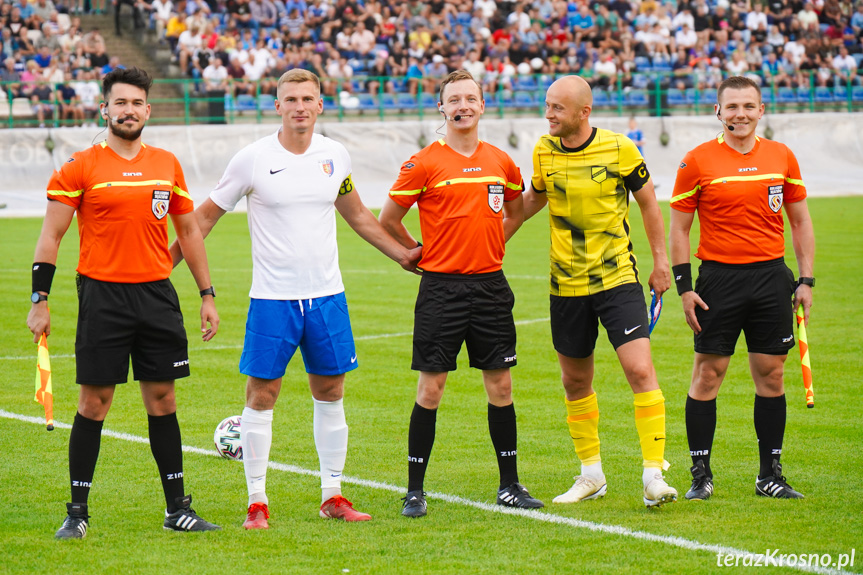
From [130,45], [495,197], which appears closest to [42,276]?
[495,197]

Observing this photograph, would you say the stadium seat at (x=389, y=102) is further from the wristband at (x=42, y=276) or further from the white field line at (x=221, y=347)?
the wristband at (x=42, y=276)

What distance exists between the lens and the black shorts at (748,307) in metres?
6.45

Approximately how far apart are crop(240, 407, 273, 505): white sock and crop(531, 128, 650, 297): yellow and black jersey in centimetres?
184

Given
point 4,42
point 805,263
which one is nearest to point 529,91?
point 4,42

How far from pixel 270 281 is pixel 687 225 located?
2.43m

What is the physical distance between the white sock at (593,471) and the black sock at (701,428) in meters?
0.54

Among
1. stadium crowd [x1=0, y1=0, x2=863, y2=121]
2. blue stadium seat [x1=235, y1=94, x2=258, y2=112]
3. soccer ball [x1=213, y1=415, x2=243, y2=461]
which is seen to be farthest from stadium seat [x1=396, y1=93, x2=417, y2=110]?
soccer ball [x1=213, y1=415, x2=243, y2=461]

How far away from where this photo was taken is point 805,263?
6.66m

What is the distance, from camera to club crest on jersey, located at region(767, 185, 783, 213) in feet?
21.2

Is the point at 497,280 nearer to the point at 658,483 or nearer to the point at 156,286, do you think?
the point at 658,483

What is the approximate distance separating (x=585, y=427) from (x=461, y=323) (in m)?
1.02

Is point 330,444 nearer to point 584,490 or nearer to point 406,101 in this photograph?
point 584,490

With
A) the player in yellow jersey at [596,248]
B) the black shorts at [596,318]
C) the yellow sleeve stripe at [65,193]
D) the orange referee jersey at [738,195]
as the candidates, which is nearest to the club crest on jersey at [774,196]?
the orange referee jersey at [738,195]

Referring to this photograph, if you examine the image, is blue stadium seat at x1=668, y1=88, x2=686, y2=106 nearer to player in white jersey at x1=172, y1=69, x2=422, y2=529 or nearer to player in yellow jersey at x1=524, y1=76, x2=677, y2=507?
player in yellow jersey at x1=524, y1=76, x2=677, y2=507
